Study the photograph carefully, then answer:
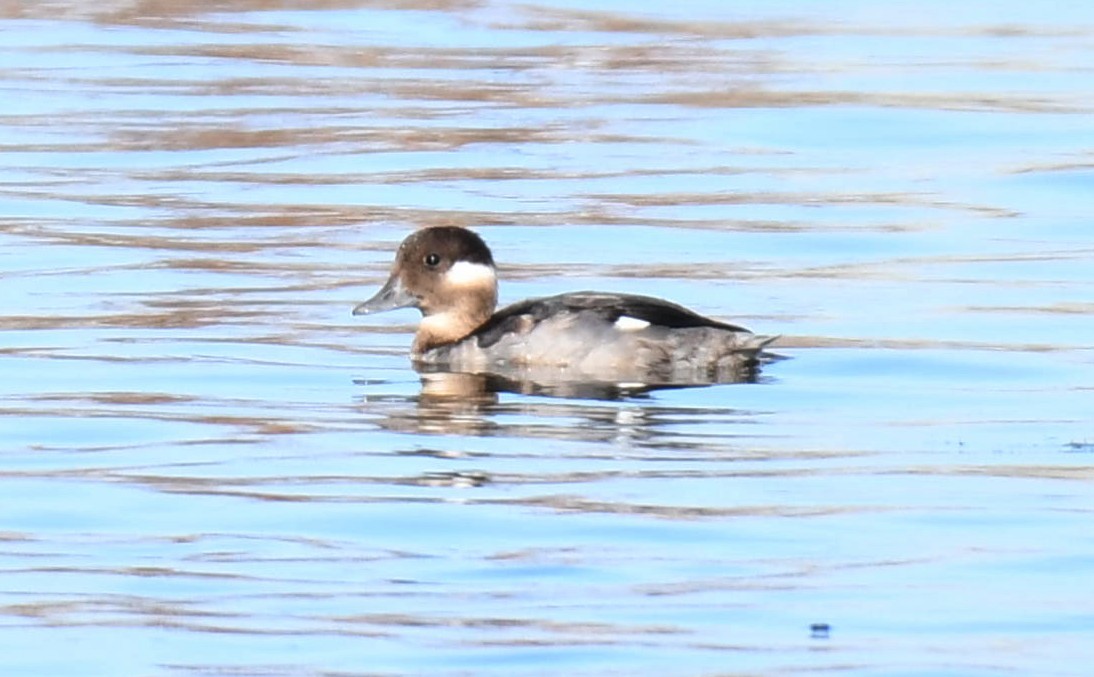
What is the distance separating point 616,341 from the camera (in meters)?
11.7

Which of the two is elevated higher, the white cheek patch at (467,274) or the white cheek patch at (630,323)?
the white cheek patch at (467,274)

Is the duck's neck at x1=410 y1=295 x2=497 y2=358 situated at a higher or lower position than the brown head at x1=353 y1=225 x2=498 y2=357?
lower

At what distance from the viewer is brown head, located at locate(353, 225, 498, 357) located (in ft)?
41.3

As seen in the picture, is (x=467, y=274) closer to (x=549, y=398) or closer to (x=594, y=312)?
(x=594, y=312)


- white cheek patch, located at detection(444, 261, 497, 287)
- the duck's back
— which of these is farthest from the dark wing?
white cheek patch, located at detection(444, 261, 497, 287)

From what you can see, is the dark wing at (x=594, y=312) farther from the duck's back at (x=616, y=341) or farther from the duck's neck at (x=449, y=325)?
the duck's neck at (x=449, y=325)

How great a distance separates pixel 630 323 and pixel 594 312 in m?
0.15

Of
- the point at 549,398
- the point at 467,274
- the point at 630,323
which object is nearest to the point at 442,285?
the point at 467,274

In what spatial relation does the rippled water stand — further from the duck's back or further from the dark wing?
the dark wing

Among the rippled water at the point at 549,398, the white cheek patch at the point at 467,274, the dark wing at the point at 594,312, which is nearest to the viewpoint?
the rippled water at the point at 549,398

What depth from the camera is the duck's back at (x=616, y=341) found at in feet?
37.9

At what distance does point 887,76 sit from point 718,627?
1430 centimetres

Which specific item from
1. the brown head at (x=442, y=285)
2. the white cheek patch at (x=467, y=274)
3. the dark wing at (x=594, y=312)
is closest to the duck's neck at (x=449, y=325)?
the brown head at (x=442, y=285)

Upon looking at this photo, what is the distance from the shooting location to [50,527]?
343 inches
